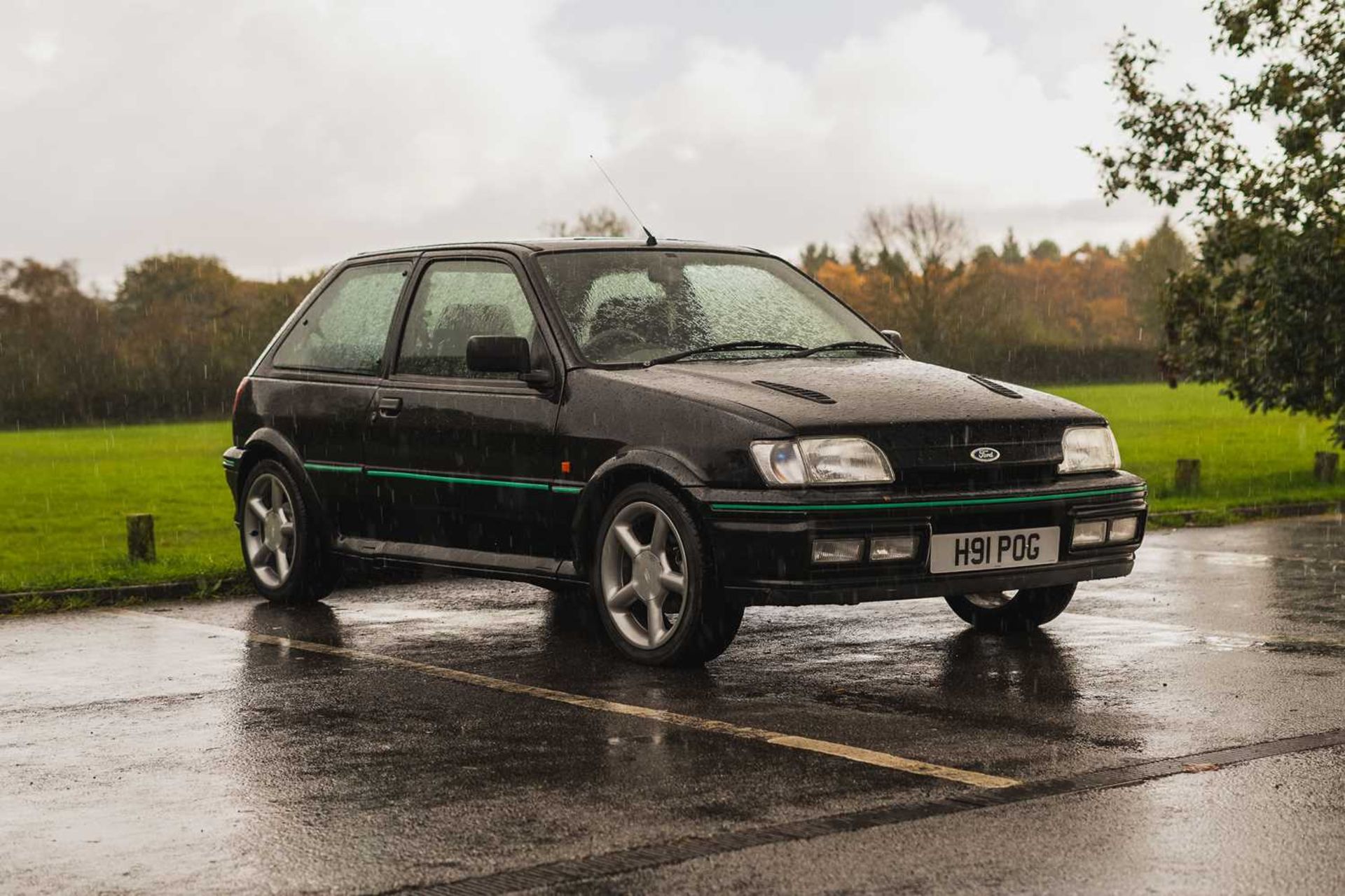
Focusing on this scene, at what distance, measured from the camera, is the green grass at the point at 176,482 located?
1279 centimetres

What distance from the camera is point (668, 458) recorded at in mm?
7270

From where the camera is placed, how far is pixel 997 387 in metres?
7.98

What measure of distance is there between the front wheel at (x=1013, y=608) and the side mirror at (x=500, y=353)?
2389mm

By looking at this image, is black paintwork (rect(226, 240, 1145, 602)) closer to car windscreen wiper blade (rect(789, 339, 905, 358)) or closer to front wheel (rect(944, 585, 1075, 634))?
car windscreen wiper blade (rect(789, 339, 905, 358))

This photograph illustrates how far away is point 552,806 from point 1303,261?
14.3 meters

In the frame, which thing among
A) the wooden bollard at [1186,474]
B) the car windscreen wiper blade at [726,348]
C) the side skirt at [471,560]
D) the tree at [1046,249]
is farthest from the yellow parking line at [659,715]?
the tree at [1046,249]

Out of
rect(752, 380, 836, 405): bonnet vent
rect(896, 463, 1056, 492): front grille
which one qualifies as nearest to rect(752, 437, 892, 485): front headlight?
rect(896, 463, 1056, 492): front grille

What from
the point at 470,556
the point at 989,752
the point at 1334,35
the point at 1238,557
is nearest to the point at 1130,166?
the point at 1334,35

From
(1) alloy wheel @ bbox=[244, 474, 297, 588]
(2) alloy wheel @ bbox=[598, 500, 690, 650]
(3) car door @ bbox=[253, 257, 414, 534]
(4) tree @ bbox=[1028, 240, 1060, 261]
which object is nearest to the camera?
(2) alloy wheel @ bbox=[598, 500, 690, 650]

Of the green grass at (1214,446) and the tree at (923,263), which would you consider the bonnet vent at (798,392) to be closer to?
the green grass at (1214,446)

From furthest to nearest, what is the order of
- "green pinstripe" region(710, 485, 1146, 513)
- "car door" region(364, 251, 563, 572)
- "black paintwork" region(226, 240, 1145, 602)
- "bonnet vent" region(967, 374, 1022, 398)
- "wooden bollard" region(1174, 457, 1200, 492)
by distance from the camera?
"wooden bollard" region(1174, 457, 1200, 492) < "car door" region(364, 251, 563, 572) < "bonnet vent" region(967, 374, 1022, 398) < "black paintwork" region(226, 240, 1145, 602) < "green pinstripe" region(710, 485, 1146, 513)

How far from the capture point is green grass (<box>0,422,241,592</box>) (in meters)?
11.4

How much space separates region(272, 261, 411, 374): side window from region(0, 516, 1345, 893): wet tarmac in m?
1.34

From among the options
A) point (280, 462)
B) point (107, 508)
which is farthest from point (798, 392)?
point (107, 508)
